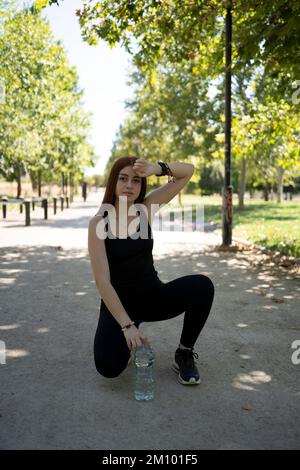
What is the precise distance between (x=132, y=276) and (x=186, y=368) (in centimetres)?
87

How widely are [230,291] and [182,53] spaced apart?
7225 mm

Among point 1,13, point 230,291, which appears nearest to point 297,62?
point 230,291

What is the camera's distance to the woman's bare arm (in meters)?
3.69

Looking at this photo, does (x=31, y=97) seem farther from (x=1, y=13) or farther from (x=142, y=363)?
(x=142, y=363)

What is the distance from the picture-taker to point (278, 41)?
25.2 ft

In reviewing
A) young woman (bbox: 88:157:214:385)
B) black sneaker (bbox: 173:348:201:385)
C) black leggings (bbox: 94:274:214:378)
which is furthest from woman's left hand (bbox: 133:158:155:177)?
black sneaker (bbox: 173:348:201:385)

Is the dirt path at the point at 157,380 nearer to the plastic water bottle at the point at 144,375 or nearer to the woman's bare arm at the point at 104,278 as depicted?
the plastic water bottle at the point at 144,375

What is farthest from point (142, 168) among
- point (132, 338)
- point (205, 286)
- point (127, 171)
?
point (132, 338)

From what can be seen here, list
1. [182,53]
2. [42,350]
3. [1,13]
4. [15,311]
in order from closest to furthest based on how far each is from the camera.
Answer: [42,350], [15,311], [182,53], [1,13]

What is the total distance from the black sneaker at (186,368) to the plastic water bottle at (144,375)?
30cm

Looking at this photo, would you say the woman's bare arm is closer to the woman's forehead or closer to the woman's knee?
the woman's forehead

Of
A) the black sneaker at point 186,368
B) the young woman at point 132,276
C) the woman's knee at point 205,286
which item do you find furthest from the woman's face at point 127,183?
the black sneaker at point 186,368

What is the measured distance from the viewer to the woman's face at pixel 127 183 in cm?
402
